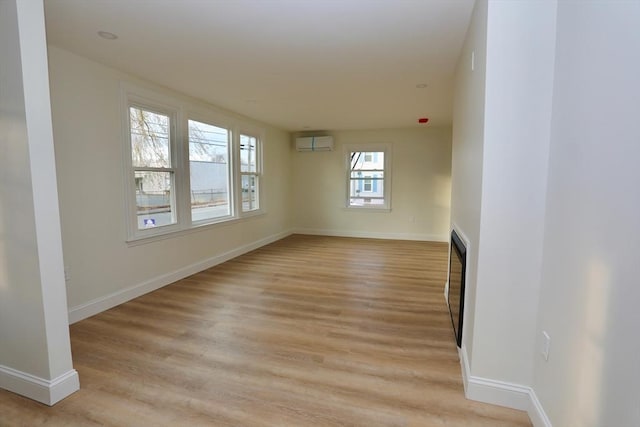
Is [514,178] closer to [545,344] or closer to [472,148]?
[472,148]

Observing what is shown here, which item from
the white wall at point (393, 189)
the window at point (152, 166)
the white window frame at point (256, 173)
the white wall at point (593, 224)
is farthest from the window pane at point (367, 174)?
the white wall at point (593, 224)

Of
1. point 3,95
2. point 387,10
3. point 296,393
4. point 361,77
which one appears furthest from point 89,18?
point 296,393

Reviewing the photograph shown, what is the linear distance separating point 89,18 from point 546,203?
309 cm

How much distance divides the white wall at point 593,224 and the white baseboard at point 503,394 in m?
0.16

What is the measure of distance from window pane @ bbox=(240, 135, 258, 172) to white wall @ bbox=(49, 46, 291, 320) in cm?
182

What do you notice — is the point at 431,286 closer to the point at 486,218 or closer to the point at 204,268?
the point at 486,218

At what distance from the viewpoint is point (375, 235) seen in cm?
701

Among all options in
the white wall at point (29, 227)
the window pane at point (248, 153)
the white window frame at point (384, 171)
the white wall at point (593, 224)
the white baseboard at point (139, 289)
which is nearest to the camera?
the white wall at point (593, 224)

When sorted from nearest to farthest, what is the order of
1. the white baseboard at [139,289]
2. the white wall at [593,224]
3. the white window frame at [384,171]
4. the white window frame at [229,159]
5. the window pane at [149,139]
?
the white wall at [593,224] < the white baseboard at [139,289] < the window pane at [149,139] < the white window frame at [229,159] < the white window frame at [384,171]

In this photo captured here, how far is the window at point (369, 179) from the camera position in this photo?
687cm

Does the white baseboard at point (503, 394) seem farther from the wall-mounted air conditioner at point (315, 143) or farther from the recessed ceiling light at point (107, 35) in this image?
the wall-mounted air conditioner at point (315, 143)

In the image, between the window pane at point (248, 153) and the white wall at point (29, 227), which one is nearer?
the white wall at point (29, 227)

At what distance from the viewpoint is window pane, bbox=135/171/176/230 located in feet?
11.5

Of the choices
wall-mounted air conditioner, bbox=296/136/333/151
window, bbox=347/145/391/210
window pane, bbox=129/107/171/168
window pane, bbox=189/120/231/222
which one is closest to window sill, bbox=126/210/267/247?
window pane, bbox=189/120/231/222
